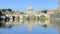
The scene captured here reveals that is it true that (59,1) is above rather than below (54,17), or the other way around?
above

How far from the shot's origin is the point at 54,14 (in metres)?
46.7

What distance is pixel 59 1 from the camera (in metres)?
46.2

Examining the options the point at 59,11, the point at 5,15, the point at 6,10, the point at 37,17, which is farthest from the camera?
the point at 6,10

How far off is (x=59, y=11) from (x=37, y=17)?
4802 mm

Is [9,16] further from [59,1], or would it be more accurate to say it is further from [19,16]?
[59,1]

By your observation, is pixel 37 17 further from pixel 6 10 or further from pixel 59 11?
pixel 6 10

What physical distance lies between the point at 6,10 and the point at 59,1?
15.8 m

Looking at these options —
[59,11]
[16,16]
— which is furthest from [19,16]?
[59,11]

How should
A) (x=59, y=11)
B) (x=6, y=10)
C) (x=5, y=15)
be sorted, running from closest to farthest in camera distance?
(x=59, y=11)
(x=5, y=15)
(x=6, y=10)

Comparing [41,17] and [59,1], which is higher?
[59,1]

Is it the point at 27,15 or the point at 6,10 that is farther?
the point at 6,10

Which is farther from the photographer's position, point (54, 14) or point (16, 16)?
point (16, 16)

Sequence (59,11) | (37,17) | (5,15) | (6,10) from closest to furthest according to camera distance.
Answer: (59,11) → (37,17) → (5,15) → (6,10)

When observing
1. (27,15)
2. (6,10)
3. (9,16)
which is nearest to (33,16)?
(27,15)
